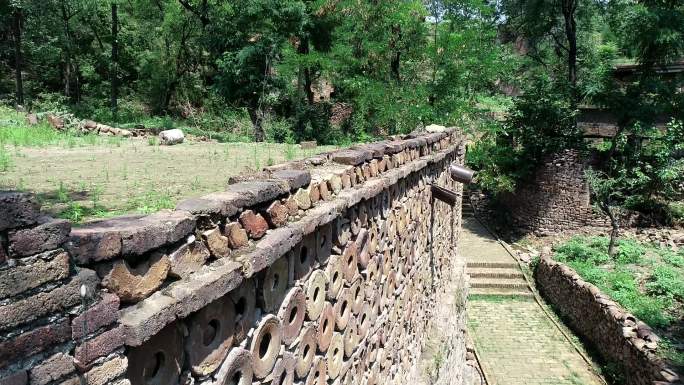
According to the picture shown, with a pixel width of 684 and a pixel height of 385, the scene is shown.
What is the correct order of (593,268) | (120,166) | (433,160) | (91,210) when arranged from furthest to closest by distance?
(593,268)
(433,160)
(120,166)
(91,210)

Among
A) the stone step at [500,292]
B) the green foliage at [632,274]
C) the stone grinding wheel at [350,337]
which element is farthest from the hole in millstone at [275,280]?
the stone step at [500,292]

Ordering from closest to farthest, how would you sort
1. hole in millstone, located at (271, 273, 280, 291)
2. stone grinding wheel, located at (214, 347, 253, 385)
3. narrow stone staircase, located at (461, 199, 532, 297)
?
stone grinding wheel, located at (214, 347, 253, 385) < hole in millstone, located at (271, 273, 280, 291) < narrow stone staircase, located at (461, 199, 532, 297)

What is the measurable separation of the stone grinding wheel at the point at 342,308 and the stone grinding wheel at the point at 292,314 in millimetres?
633

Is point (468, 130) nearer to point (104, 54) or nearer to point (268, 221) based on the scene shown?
point (268, 221)

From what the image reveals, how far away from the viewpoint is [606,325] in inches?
468

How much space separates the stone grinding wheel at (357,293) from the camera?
12.7ft

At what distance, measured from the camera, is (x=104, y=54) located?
2467 centimetres

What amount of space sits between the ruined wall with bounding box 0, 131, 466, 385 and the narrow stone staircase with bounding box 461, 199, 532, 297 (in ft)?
38.5

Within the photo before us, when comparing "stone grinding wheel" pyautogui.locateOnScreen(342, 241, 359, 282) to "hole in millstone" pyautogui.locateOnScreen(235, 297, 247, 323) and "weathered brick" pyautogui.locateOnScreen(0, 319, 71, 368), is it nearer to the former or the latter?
"hole in millstone" pyautogui.locateOnScreen(235, 297, 247, 323)

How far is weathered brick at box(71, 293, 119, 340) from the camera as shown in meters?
1.41

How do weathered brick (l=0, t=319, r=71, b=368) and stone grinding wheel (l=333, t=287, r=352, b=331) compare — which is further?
stone grinding wheel (l=333, t=287, r=352, b=331)

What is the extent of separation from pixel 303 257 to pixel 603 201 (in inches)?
694

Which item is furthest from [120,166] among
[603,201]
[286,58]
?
[603,201]

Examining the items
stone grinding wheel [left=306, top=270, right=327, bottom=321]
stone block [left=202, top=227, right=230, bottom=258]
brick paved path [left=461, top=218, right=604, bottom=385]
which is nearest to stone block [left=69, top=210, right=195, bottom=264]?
stone block [left=202, top=227, right=230, bottom=258]
